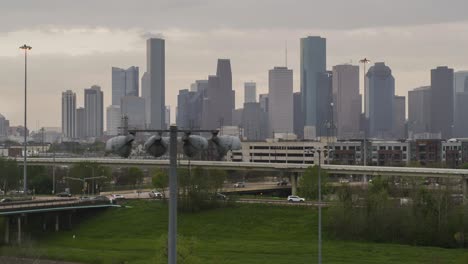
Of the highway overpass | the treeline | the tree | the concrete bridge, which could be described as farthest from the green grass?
the highway overpass

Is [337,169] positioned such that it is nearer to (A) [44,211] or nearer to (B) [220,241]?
(B) [220,241]

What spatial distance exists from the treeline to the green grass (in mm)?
2287

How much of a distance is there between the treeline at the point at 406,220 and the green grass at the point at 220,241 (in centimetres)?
229

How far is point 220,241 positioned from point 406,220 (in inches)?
584

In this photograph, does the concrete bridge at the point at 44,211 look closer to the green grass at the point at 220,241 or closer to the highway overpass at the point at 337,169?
the green grass at the point at 220,241

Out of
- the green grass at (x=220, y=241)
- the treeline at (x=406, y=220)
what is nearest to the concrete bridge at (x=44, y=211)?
the green grass at (x=220, y=241)

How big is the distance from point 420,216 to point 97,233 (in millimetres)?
28235

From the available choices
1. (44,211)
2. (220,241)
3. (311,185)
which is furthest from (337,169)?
(44,211)

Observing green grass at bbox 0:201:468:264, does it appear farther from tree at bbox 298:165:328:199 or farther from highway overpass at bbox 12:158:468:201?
highway overpass at bbox 12:158:468:201

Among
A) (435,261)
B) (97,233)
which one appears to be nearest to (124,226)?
(97,233)

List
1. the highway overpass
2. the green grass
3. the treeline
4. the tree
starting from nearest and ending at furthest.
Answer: the green grass, the treeline, the tree, the highway overpass

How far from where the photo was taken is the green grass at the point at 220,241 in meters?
50.3

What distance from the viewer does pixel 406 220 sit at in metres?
60.6

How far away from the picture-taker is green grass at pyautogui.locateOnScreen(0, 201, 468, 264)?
1980 inches
